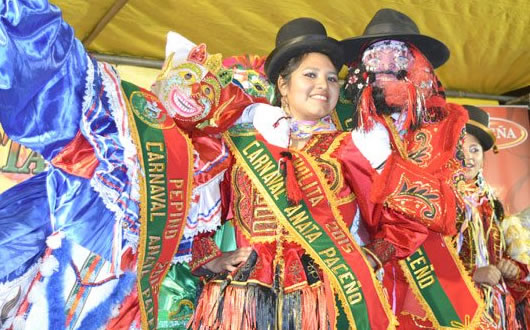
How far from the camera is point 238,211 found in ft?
8.52

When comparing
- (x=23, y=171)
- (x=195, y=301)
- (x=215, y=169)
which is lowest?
(x=195, y=301)

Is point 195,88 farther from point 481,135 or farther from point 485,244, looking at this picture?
point 481,135

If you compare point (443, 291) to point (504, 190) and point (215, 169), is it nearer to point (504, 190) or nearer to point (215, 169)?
point (215, 169)

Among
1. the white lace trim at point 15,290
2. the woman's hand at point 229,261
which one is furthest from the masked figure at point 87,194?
the woman's hand at point 229,261

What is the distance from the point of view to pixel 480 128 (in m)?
3.88

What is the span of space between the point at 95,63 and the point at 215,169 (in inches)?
26.6

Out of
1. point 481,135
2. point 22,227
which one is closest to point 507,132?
point 481,135

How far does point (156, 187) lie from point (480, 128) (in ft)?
7.67

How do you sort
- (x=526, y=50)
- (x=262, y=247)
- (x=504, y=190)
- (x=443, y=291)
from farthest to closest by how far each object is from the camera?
(x=504, y=190) < (x=526, y=50) < (x=443, y=291) < (x=262, y=247)

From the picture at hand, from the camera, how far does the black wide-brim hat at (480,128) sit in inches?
153

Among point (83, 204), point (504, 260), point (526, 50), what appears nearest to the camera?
point (83, 204)

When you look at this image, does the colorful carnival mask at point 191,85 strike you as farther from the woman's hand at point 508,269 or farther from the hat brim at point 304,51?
the woman's hand at point 508,269

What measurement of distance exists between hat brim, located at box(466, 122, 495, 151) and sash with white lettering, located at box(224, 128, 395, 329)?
1699mm

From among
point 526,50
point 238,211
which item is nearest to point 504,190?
point 526,50
